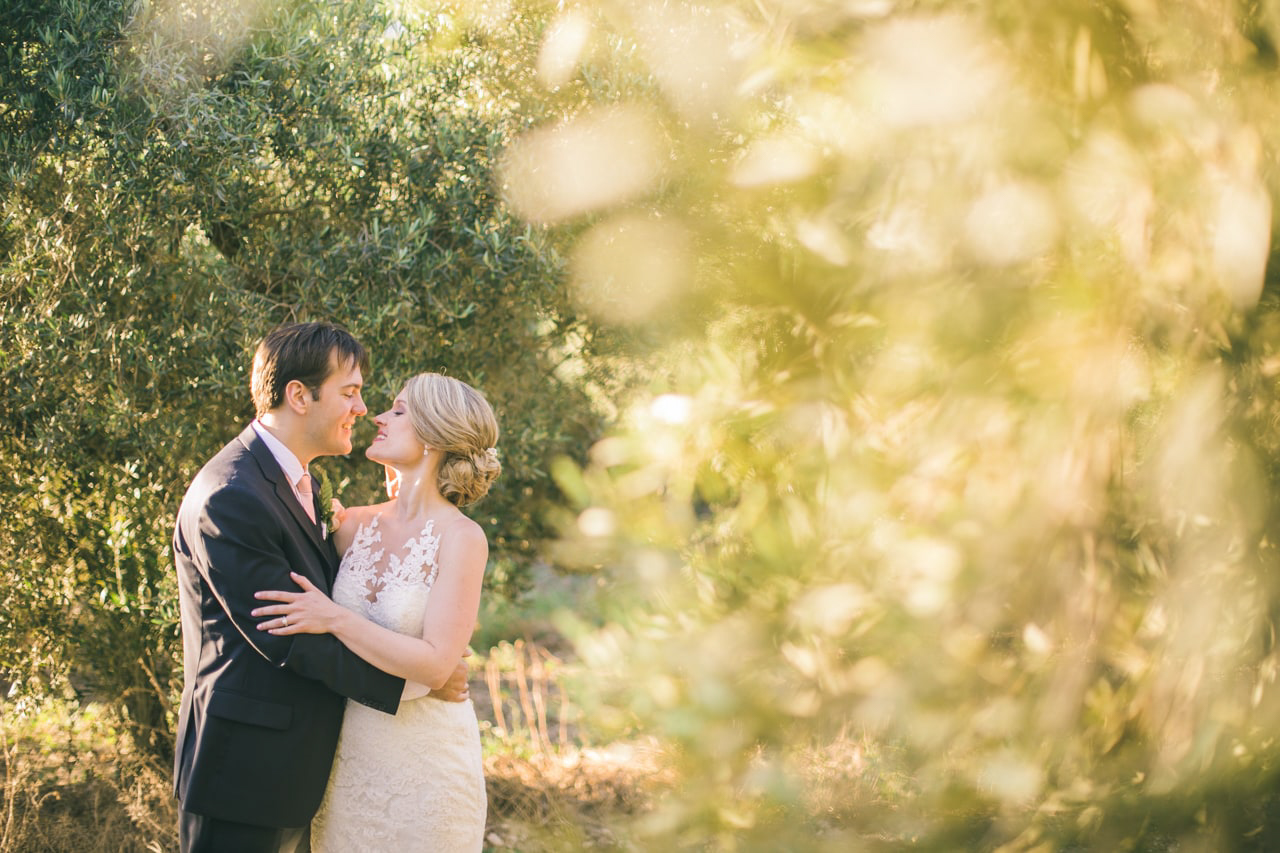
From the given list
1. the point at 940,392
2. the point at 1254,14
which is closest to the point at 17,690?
the point at 940,392

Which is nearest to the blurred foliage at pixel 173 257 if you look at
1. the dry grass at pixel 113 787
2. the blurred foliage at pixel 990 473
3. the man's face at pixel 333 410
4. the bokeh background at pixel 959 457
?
the dry grass at pixel 113 787

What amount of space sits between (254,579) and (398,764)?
0.67 metres

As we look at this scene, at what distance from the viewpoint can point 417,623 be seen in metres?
2.81

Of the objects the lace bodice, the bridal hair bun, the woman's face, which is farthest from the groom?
the bridal hair bun

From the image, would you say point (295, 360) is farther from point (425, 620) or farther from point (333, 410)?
point (425, 620)

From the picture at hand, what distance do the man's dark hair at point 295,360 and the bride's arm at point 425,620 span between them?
58cm

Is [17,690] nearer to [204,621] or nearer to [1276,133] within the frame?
[204,621]

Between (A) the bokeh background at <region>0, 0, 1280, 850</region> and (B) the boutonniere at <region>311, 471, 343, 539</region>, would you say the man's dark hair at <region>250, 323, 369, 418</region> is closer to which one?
(B) the boutonniere at <region>311, 471, 343, 539</region>

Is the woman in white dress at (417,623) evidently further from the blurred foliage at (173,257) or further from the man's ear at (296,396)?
the blurred foliage at (173,257)

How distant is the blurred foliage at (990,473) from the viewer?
0.94 metres

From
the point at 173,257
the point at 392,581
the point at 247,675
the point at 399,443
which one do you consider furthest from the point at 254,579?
the point at 173,257

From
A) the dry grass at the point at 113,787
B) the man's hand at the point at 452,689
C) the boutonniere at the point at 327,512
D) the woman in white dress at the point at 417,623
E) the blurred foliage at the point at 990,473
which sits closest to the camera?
the blurred foliage at the point at 990,473

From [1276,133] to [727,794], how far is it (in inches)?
32.8

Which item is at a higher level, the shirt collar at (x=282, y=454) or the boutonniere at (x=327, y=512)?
the shirt collar at (x=282, y=454)
